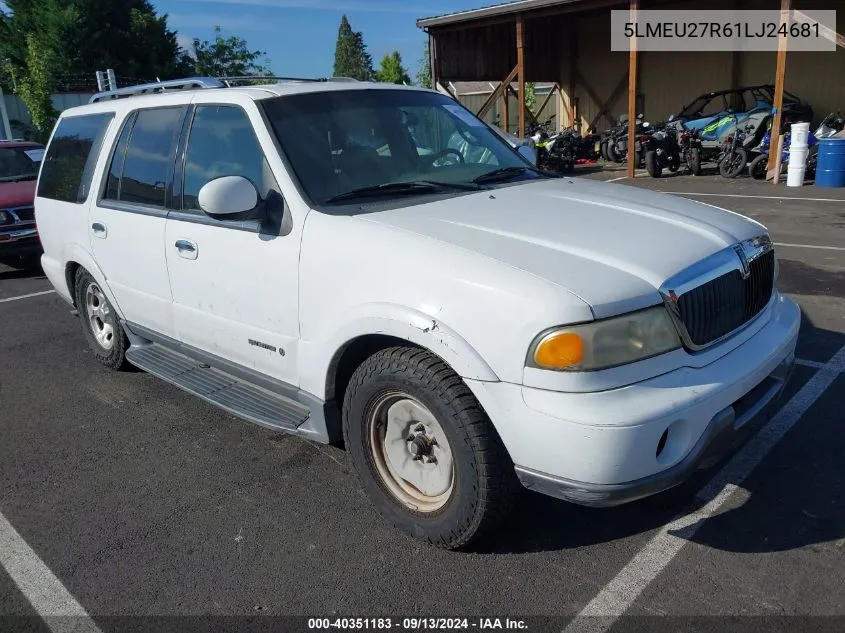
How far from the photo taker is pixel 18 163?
1010 centimetres

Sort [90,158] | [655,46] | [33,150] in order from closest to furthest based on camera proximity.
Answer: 1. [90,158]
2. [33,150]
3. [655,46]

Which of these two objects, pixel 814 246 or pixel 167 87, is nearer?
pixel 167 87

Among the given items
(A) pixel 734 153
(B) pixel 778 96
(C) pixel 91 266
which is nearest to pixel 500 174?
(C) pixel 91 266

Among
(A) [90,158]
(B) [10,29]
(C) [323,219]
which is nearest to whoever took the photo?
(C) [323,219]

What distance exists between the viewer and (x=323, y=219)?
10.0 feet

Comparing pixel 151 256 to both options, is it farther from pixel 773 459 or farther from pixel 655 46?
pixel 655 46

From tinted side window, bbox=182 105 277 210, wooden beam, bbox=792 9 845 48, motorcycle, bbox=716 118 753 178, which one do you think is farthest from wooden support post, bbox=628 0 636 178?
tinted side window, bbox=182 105 277 210

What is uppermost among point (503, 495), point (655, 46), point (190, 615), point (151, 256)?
point (655, 46)

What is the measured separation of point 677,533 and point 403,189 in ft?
6.62

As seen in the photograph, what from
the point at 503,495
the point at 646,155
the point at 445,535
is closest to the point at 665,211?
the point at 503,495

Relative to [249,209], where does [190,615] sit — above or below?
below

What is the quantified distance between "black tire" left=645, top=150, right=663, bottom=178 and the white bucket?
134 inches

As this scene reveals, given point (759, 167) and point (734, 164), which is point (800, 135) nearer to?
point (759, 167)

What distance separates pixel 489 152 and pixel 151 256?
6.84ft
